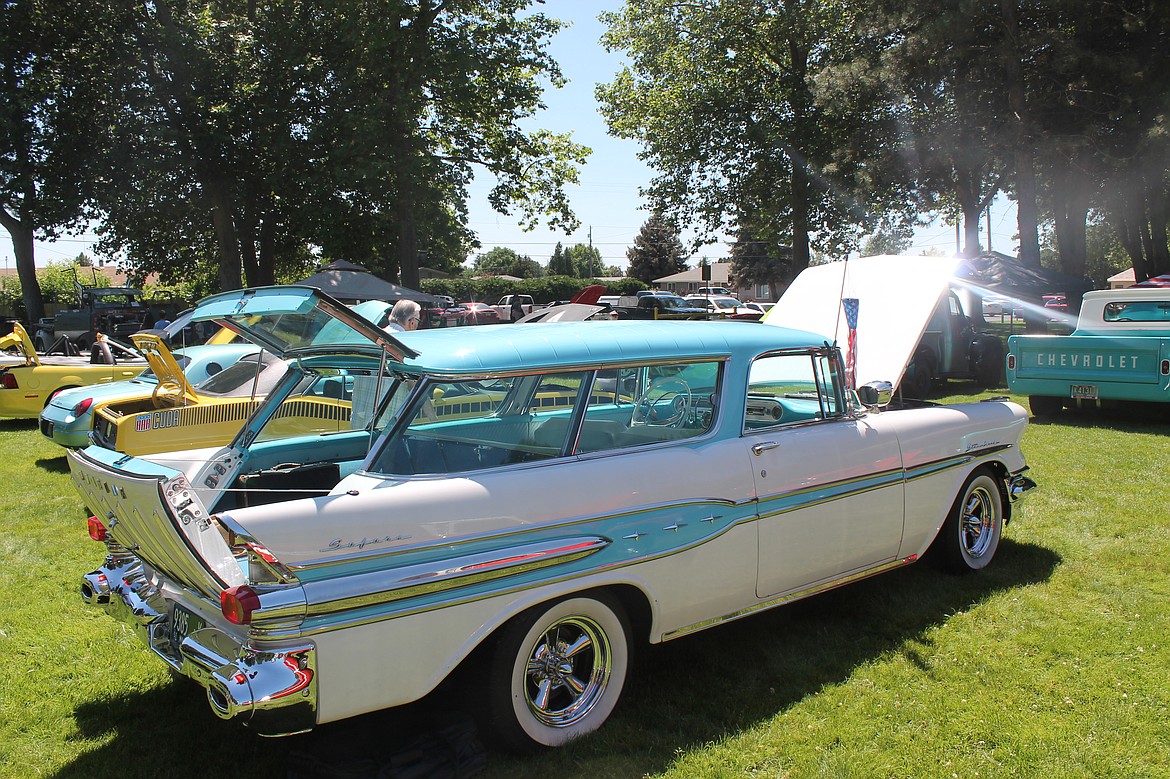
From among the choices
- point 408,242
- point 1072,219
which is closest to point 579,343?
point 408,242

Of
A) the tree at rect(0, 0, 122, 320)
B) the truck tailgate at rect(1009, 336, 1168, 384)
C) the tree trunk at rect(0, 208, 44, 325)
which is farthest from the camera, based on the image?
the tree trunk at rect(0, 208, 44, 325)

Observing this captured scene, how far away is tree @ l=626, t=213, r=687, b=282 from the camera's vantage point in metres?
81.1

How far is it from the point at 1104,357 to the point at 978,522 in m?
5.99

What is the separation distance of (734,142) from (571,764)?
27277 mm

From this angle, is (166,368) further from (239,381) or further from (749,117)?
(749,117)

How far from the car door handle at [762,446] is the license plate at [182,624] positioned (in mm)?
2354

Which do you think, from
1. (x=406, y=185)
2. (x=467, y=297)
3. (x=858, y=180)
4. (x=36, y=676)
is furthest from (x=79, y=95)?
(x=467, y=297)

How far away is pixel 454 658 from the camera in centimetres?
288

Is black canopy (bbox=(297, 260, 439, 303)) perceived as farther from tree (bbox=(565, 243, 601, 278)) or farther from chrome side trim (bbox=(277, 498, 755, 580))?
tree (bbox=(565, 243, 601, 278))

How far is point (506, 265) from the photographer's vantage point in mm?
112625

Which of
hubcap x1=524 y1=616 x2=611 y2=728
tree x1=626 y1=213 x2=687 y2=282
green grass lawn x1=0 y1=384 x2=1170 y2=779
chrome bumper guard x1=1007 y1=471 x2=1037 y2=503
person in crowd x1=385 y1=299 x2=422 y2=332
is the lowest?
green grass lawn x1=0 y1=384 x2=1170 y2=779

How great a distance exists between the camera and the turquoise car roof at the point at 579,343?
3.27 meters

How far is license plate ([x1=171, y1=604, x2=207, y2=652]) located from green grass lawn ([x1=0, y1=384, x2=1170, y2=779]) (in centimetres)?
57

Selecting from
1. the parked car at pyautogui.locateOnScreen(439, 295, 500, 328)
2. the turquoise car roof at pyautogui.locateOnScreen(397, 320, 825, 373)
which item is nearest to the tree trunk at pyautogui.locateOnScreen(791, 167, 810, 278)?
the parked car at pyautogui.locateOnScreen(439, 295, 500, 328)
